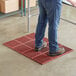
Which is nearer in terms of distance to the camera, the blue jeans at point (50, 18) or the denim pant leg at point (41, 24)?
the blue jeans at point (50, 18)

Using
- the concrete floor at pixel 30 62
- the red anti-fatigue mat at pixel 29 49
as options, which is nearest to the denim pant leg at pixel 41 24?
the red anti-fatigue mat at pixel 29 49

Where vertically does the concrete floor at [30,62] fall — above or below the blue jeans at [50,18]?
below

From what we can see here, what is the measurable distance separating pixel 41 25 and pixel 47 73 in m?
0.71

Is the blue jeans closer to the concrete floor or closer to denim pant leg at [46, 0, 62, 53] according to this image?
denim pant leg at [46, 0, 62, 53]

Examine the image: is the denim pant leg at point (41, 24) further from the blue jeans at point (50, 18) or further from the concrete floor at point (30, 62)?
the concrete floor at point (30, 62)

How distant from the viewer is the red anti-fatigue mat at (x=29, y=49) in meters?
2.86

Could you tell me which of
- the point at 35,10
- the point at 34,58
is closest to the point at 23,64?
the point at 34,58

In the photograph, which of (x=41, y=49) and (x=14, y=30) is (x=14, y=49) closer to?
(x=41, y=49)

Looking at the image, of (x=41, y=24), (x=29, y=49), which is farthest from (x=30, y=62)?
(x=41, y=24)

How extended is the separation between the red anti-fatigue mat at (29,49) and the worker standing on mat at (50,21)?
86 mm

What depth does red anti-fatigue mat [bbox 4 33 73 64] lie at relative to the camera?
2.86 m

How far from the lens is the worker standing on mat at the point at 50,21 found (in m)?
2.56

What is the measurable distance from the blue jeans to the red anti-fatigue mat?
13 cm

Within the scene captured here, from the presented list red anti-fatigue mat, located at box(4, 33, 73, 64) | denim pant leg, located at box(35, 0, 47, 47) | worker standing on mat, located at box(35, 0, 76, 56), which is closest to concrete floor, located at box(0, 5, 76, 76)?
red anti-fatigue mat, located at box(4, 33, 73, 64)
